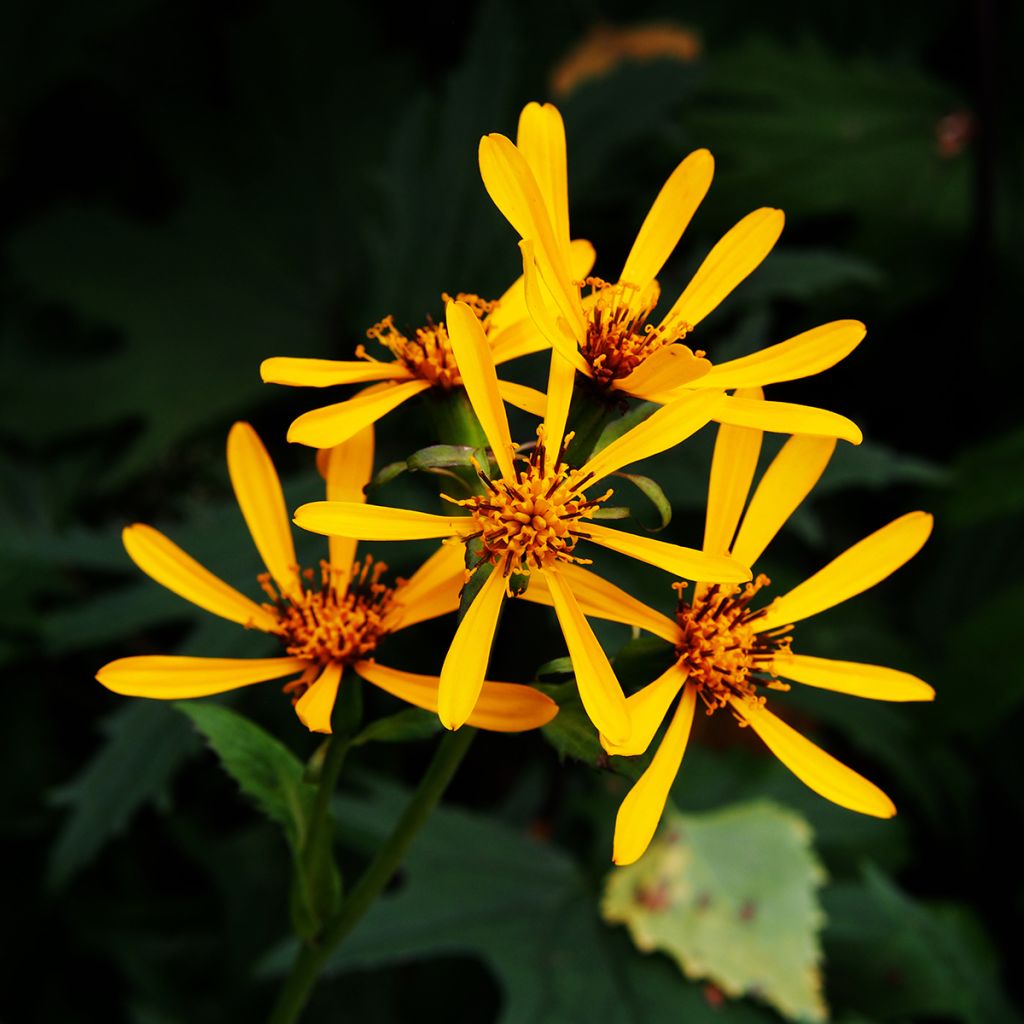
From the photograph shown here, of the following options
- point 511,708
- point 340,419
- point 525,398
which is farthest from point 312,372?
point 511,708

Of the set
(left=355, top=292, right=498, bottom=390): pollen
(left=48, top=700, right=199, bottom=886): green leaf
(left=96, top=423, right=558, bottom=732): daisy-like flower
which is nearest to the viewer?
(left=96, top=423, right=558, bottom=732): daisy-like flower

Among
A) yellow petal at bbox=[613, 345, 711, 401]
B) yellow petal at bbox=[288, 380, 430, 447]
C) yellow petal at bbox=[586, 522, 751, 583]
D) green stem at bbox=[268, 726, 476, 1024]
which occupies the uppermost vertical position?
yellow petal at bbox=[613, 345, 711, 401]

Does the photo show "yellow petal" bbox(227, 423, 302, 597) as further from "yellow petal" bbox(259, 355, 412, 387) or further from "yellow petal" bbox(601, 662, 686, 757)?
"yellow petal" bbox(601, 662, 686, 757)

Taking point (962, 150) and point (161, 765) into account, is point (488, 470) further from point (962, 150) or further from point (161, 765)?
point (962, 150)

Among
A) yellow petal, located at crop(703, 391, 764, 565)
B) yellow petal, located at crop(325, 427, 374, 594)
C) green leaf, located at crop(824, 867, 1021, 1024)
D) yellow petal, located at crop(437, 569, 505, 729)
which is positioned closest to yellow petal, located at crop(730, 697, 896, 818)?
yellow petal, located at crop(703, 391, 764, 565)

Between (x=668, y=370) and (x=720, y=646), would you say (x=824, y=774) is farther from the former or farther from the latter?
(x=668, y=370)

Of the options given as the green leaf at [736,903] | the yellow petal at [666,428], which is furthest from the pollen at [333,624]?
the green leaf at [736,903]

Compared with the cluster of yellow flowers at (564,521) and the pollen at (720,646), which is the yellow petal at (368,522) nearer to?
the cluster of yellow flowers at (564,521)

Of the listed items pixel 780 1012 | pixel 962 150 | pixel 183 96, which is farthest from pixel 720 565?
pixel 183 96
